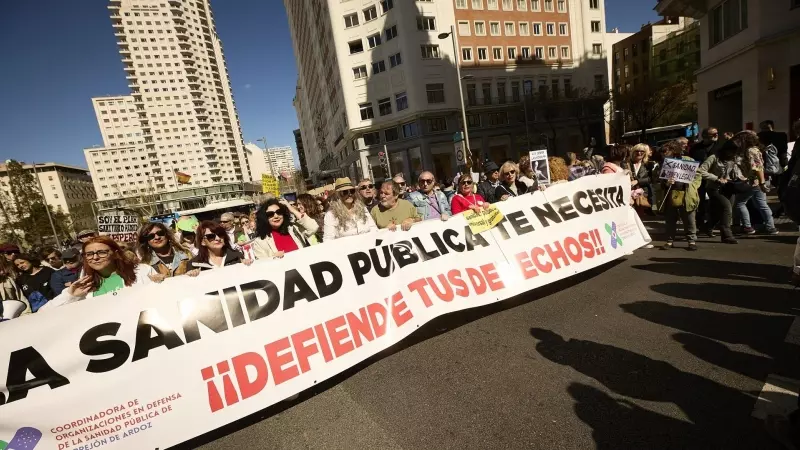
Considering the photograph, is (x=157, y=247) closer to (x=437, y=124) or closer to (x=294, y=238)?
(x=294, y=238)

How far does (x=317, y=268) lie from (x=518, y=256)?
255 centimetres

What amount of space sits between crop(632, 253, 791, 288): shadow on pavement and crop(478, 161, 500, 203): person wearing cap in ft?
7.89

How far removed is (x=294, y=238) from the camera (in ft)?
15.6

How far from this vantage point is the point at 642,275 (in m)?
4.96

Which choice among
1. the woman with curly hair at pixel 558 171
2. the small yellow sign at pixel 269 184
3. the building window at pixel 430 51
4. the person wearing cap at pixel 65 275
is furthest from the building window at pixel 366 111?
the person wearing cap at pixel 65 275

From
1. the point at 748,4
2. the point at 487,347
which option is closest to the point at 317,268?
the point at 487,347

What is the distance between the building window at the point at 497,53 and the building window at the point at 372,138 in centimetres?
1626

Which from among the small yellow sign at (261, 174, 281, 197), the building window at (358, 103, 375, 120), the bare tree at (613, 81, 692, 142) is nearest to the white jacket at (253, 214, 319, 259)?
the small yellow sign at (261, 174, 281, 197)

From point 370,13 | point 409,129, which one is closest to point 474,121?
point 409,129

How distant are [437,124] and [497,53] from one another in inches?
470

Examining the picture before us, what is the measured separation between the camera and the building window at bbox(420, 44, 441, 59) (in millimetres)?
37188

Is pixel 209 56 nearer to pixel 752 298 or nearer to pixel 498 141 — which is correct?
pixel 498 141

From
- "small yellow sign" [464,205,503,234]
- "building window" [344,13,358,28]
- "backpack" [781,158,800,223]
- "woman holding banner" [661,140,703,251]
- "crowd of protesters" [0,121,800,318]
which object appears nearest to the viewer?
"backpack" [781,158,800,223]

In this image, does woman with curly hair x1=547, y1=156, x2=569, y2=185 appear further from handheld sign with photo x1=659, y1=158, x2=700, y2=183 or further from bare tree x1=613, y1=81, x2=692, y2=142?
bare tree x1=613, y1=81, x2=692, y2=142
